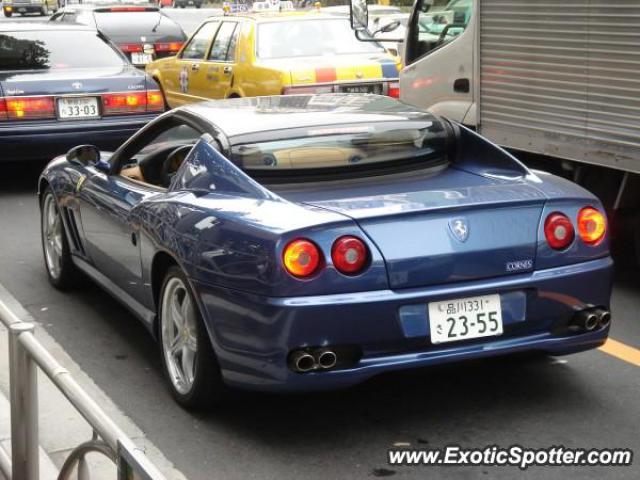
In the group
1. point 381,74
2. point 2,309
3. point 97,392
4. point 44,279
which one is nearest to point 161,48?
point 381,74

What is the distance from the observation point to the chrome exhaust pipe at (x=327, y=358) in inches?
182

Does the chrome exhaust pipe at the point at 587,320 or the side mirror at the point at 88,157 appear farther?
the side mirror at the point at 88,157

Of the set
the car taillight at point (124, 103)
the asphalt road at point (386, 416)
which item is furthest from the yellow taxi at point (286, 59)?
the asphalt road at point (386, 416)

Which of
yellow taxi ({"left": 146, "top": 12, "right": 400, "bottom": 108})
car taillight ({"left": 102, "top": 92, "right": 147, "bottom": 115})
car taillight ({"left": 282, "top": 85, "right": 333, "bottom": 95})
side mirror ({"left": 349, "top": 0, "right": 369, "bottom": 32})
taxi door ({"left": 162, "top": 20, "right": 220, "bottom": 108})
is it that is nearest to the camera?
side mirror ({"left": 349, "top": 0, "right": 369, "bottom": 32})

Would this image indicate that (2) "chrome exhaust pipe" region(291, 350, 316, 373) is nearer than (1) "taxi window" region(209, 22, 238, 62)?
Yes

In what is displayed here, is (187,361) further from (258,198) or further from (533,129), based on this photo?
(533,129)

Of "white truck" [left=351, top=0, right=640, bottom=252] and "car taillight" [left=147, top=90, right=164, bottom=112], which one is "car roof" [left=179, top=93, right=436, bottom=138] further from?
"car taillight" [left=147, top=90, right=164, bottom=112]

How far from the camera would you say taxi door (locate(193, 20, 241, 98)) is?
13.1m

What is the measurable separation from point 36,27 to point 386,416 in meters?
7.92

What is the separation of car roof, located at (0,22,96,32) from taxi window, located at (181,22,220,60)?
203 centimetres

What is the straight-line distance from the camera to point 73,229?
7.16m

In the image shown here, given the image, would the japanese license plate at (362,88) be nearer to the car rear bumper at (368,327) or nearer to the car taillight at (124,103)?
the car taillight at (124,103)

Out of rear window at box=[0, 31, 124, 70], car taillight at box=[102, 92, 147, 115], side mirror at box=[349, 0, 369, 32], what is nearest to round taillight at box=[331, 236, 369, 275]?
side mirror at box=[349, 0, 369, 32]

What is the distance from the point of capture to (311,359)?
4.63 metres
